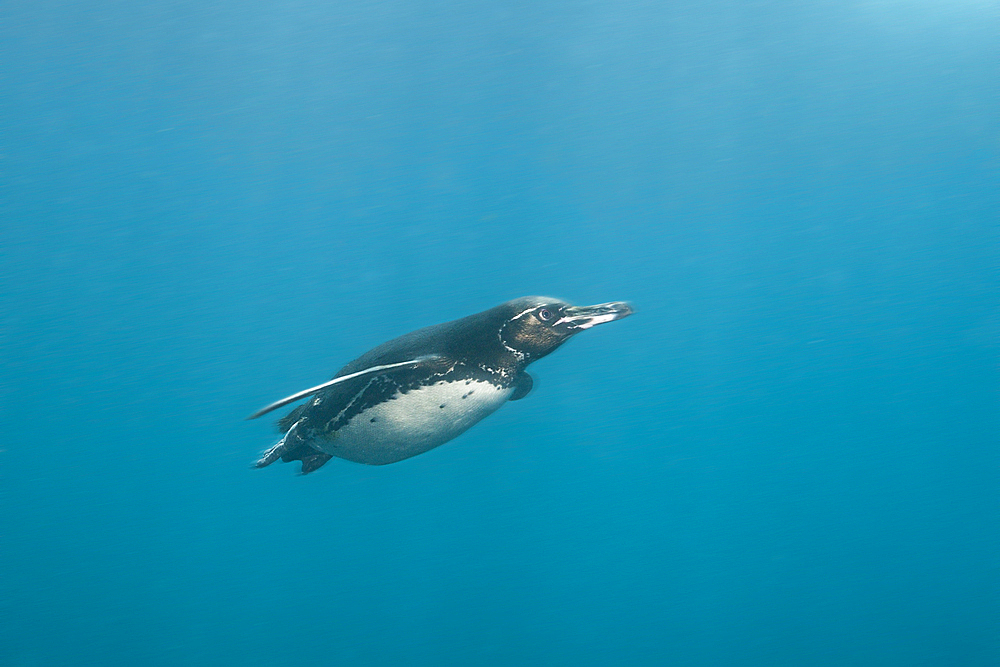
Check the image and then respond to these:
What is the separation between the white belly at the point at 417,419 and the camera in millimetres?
1777

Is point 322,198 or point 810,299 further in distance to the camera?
point 810,299

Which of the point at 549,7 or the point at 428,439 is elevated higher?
the point at 549,7

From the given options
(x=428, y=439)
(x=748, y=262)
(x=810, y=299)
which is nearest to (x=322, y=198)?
(x=428, y=439)

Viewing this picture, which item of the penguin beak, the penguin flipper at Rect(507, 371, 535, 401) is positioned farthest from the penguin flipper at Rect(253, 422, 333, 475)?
the penguin beak

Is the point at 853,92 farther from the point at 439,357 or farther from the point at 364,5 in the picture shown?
the point at 439,357

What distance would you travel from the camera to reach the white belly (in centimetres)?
178

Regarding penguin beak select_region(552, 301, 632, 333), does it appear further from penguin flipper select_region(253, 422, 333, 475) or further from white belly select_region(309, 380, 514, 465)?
penguin flipper select_region(253, 422, 333, 475)

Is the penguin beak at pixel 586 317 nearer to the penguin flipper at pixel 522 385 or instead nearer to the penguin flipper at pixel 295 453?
the penguin flipper at pixel 522 385

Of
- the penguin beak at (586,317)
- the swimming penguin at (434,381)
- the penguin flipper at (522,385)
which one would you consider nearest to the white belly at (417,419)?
the swimming penguin at (434,381)

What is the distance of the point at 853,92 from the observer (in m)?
3.39

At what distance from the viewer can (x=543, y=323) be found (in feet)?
6.17

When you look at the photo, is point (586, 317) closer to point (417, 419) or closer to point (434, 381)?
point (434, 381)

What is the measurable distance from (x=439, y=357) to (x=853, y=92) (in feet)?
10.7

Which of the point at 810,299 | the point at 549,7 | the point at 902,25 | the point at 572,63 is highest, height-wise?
the point at 549,7
